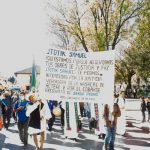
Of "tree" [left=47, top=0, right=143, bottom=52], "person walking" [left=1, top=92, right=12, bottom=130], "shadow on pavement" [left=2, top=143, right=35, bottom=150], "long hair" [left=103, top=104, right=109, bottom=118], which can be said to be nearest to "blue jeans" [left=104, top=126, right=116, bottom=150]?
"long hair" [left=103, top=104, right=109, bottom=118]

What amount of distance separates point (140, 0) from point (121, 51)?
26.3 metres

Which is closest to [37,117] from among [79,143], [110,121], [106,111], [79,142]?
[106,111]

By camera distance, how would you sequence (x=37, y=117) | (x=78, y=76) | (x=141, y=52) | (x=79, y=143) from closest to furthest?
(x=78, y=76) < (x=37, y=117) < (x=79, y=143) < (x=141, y=52)

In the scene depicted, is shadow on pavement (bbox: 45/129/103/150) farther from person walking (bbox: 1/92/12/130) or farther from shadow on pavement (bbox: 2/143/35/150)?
person walking (bbox: 1/92/12/130)

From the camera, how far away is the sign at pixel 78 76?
9.98m

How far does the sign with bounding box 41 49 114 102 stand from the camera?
998 cm

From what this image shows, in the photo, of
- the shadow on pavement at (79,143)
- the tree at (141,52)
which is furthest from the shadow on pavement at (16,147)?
the tree at (141,52)

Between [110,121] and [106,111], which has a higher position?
[106,111]

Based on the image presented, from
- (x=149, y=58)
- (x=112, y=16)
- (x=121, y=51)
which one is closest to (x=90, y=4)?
(x=112, y=16)

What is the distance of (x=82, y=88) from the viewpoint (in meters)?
10.2

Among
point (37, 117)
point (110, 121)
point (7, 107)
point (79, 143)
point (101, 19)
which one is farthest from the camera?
point (101, 19)

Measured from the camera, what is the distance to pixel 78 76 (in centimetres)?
1027

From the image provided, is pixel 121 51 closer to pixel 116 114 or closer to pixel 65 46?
pixel 65 46

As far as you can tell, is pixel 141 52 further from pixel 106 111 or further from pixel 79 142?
pixel 106 111
